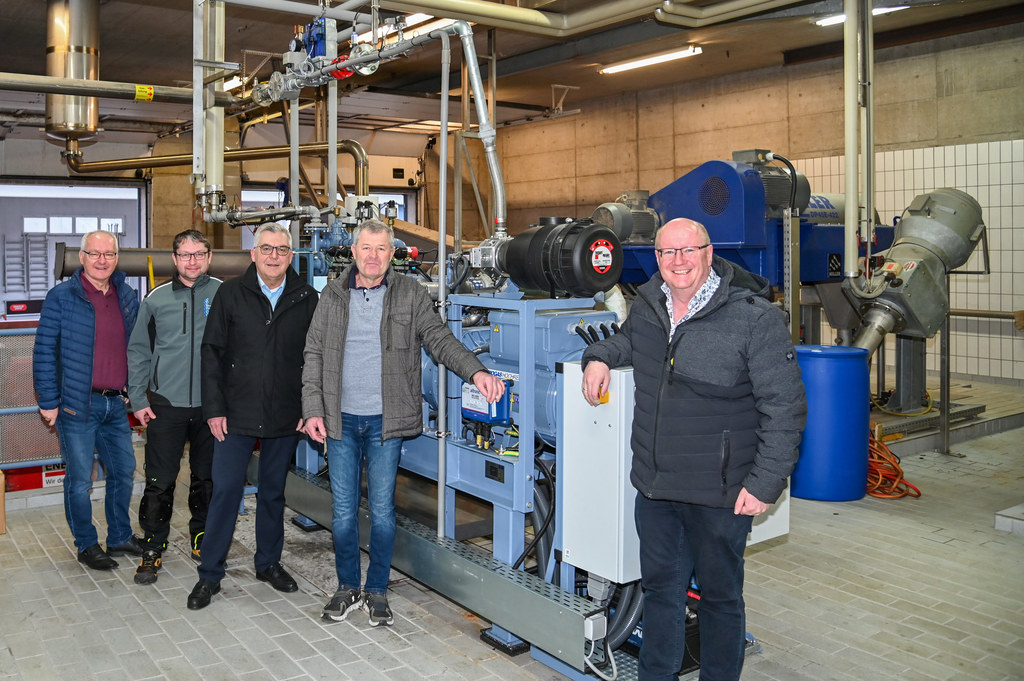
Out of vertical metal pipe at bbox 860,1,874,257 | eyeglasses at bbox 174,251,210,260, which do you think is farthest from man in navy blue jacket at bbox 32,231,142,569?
vertical metal pipe at bbox 860,1,874,257

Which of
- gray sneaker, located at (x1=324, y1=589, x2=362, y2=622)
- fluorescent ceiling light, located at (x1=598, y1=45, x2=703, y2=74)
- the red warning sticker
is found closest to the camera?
the red warning sticker

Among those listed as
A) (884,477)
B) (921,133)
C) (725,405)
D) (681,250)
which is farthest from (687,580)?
(921,133)

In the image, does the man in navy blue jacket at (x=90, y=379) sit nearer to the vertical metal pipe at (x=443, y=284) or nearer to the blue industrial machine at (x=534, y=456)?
the blue industrial machine at (x=534, y=456)

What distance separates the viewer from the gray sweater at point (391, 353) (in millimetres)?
3512

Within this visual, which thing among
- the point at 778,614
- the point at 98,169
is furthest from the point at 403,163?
the point at 778,614

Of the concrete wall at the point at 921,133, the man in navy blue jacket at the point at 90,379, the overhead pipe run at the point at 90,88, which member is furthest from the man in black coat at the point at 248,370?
the concrete wall at the point at 921,133

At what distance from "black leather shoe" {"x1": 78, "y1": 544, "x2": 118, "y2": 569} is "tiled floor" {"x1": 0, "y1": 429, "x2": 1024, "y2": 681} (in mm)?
52

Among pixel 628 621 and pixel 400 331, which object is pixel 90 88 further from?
pixel 628 621

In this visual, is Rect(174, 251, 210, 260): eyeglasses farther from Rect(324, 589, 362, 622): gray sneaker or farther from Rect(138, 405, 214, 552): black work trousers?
Rect(324, 589, 362, 622): gray sneaker

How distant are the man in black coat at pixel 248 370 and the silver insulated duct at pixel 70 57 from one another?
14.4ft

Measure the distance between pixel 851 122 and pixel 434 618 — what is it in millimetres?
4202

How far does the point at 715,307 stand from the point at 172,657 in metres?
2.43

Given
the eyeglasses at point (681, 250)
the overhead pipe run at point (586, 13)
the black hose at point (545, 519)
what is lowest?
the black hose at point (545, 519)

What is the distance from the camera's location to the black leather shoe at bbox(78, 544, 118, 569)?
14.1ft
